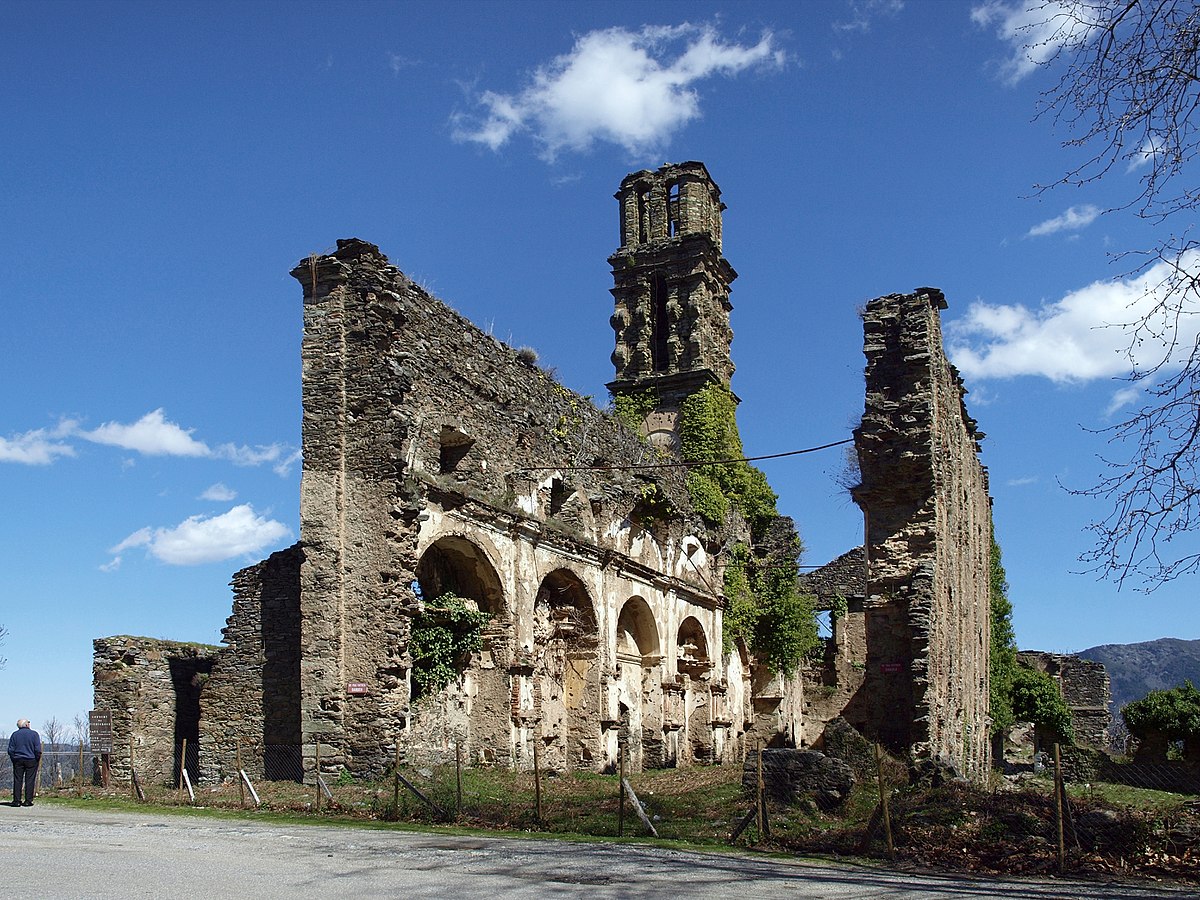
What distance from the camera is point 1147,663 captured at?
151500 mm

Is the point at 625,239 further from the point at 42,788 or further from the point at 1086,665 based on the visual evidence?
the point at 42,788

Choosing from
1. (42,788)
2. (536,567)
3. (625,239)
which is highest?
(625,239)

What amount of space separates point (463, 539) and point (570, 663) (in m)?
4.90

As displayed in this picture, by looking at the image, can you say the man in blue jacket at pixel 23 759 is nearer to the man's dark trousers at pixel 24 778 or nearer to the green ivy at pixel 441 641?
the man's dark trousers at pixel 24 778

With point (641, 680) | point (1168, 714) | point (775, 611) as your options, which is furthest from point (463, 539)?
point (1168, 714)

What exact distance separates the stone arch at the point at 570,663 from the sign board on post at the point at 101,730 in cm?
730

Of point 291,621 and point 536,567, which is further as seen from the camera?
point 536,567

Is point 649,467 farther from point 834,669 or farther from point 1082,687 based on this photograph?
point 1082,687

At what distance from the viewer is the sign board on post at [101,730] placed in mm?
18812

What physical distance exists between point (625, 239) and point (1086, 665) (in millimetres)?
23831

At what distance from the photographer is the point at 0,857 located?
→ 9.69m

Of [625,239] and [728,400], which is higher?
[625,239]

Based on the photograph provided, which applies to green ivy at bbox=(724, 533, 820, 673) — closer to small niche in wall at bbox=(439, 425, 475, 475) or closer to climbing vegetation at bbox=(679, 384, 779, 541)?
climbing vegetation at bbox=(679, 384, 779, 541)

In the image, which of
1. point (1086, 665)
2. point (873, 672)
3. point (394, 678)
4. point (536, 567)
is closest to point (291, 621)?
point (394, 678)
